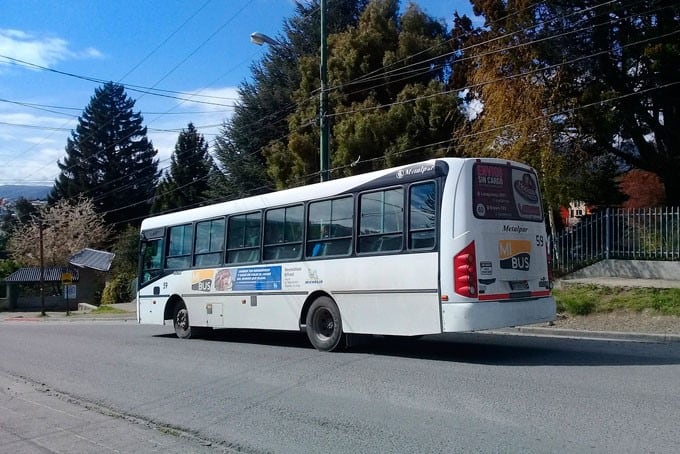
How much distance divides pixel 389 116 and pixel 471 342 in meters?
16.4

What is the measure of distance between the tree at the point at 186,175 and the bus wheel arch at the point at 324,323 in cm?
4110

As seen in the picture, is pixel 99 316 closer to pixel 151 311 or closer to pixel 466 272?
pixel 151 311

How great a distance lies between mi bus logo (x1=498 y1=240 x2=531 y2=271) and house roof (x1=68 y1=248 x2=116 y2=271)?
44977 mm

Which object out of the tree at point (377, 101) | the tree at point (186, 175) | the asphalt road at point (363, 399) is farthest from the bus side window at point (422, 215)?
the tree at point (186, 175)

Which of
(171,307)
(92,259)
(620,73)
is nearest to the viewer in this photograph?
(171,307)

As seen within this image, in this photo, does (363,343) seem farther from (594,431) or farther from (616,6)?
(616,6)

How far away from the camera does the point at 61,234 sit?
6066 centimetres

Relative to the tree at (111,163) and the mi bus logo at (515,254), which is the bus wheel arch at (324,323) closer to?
the mi bus logo at (515,254)

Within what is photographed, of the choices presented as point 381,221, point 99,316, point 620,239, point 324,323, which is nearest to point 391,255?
point 381,221

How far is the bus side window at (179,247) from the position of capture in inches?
637

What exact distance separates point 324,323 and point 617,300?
7.19 meters

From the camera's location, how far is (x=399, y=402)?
26.8ft

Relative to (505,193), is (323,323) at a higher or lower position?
lower

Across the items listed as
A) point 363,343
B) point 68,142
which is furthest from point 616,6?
point 68,142
